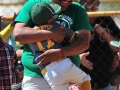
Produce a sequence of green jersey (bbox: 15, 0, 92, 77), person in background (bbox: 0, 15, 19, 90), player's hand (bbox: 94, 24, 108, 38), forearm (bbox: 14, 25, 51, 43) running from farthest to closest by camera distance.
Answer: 1. player's hand (bbox: 94, 24, 108, 38)
2. person in background (bbox: 0, 15, 19, 90)
3. green jersey (bbox: 15, 0, 92, 77)
4. forearm (bbox: 14, 25, 51, 43)

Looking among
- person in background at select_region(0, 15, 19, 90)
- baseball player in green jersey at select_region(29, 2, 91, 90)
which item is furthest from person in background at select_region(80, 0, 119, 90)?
baseball player in green jersey at select_region(29, 2, 91, 90)

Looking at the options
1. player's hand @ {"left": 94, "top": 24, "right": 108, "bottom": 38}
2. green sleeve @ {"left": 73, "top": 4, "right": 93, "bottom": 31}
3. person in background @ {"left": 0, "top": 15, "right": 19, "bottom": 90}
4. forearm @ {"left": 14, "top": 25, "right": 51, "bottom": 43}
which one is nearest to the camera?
forearm @ {"left": 14, "top": 25, "right": 51, "bottom": 43}

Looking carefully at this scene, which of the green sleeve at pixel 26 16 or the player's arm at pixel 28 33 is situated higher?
the green sleeve at pixel 26 16

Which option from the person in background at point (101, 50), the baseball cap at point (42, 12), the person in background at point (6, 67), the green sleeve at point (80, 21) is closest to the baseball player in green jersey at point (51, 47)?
the baseball cap at point (42, 12)

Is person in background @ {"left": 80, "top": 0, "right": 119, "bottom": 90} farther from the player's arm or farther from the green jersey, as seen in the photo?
the player's arm

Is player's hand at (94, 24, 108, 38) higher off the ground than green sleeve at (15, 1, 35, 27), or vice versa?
green sleeve at (15, 1, 35, 27)

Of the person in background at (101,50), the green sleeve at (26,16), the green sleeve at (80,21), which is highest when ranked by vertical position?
the green sleeve at (26,16)

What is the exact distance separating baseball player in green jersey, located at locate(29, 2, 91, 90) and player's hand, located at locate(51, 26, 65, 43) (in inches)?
1.0

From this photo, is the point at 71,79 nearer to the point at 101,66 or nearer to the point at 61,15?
the point at 61,15

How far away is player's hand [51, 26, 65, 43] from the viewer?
3216mm

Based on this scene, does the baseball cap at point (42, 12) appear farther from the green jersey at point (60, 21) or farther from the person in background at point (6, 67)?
the person in background at point (6, 67)

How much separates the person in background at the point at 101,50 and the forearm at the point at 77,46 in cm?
164

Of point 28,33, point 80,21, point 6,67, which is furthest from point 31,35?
point 6,67

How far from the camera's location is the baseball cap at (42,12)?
10.4 feet
